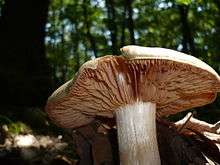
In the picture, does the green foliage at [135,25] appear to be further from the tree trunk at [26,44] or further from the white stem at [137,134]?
the white stem at [137,134]

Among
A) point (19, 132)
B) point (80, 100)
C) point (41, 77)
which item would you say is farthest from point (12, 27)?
point (80, 100)

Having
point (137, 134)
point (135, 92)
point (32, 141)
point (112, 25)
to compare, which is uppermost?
point (112, 25)

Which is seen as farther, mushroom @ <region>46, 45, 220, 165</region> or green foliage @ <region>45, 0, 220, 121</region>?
green foliage @ <region>45, 0, 220, 121</region>

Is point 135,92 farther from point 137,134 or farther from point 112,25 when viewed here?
point 112,25

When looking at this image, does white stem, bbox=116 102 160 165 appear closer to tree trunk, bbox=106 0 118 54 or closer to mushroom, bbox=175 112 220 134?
mushroom, bbox=175 112 220 134

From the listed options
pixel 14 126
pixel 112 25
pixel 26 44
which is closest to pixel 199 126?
pixel 14 126

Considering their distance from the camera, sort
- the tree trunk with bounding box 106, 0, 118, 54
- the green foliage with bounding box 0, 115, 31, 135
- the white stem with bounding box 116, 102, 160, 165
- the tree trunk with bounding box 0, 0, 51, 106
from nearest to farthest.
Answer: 1. the white stem with bounding box 116, 102, 160, 165
2. the green foliage with bounding box 0, 115, 31, 135
3. the tree trunk with bounding box 0, 0, 51, 106
4. the tree trunk with bounding box 106, 0, 118, 54

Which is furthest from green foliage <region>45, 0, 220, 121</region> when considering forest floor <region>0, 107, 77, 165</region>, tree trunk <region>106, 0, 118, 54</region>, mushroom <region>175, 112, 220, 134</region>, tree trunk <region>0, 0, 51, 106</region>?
mushroom <region>175, 112, 220, 134</region>

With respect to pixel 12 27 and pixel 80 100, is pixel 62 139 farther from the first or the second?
pixel 12 27
